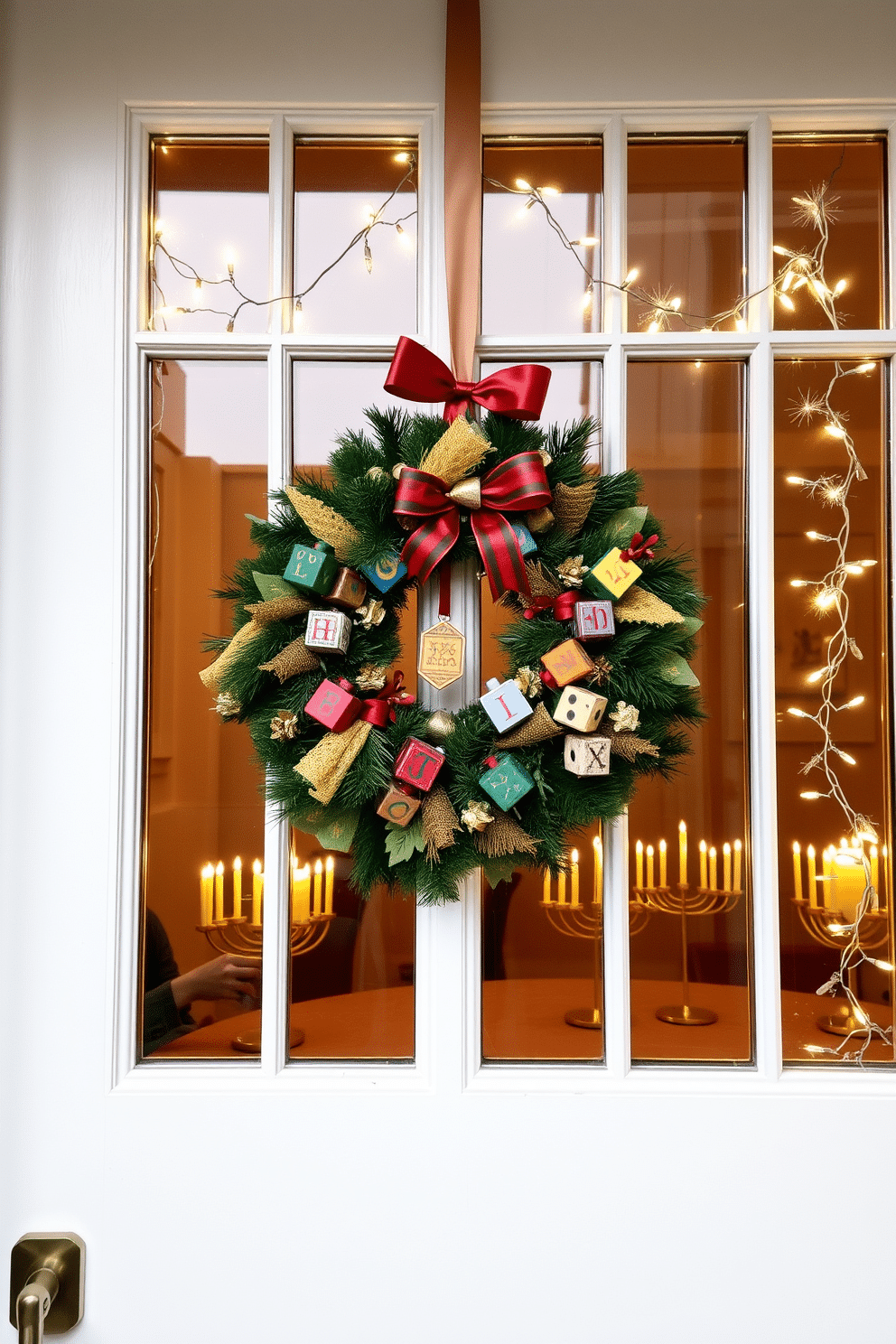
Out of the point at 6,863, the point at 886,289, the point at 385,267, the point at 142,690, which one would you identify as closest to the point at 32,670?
the point at 142,690

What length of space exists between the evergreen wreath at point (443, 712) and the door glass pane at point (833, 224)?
375mm

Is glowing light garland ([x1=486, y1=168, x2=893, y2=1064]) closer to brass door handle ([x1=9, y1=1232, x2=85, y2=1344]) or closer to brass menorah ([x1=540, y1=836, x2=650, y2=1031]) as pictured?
brass menorah ([x1=540, y1=836, x2=650, y2=1031])

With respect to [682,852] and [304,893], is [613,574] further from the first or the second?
[304,893]

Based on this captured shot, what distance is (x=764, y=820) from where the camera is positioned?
996 mm

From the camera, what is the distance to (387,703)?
0.91m

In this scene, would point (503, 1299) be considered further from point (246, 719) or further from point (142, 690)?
point (142, 690)

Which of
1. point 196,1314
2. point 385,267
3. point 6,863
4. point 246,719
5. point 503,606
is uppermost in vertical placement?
point 385,267

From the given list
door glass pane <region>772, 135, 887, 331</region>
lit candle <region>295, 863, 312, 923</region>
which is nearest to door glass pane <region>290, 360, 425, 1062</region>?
lit candle <region>295, 863, 312, 923</region>

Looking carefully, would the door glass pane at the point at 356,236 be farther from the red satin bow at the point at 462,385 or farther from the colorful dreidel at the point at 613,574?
the colorful dreidel at the point at 613,574

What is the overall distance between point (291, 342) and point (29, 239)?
0.35m

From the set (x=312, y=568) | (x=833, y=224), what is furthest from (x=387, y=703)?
(x=833, y=224)

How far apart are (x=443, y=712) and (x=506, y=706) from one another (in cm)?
9

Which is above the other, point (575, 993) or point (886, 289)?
point (886, 289)

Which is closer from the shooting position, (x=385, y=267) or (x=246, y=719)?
(x=246, y=719)
